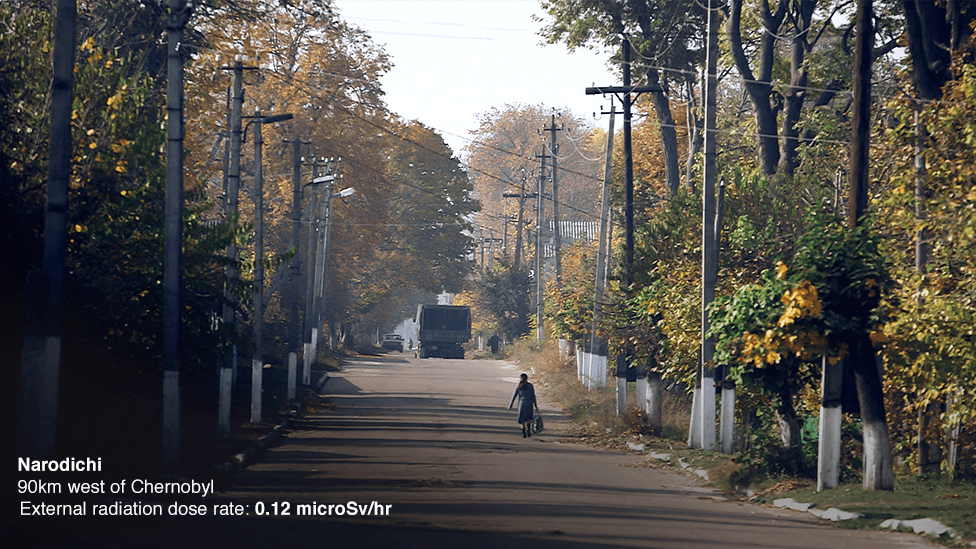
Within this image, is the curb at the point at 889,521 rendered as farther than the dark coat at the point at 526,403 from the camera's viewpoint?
No

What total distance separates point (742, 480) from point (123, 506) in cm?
970

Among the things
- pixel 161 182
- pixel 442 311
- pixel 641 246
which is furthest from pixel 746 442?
pixel 442 311

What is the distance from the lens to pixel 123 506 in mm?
12812

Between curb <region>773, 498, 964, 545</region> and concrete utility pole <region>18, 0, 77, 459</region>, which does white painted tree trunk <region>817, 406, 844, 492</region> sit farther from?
concrete utility pole <region>18, 0, 77, 459</region>

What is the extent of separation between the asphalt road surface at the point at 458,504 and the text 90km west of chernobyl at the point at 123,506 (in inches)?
2.8

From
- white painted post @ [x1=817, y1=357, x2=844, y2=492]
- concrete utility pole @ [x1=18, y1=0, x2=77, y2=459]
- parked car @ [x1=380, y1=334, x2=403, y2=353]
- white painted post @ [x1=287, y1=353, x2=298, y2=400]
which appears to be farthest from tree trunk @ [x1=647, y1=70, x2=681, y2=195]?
parked car @ [x1=380, y1=334, x2=403, y2=353]

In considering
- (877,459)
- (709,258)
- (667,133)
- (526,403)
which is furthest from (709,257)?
(667,133)

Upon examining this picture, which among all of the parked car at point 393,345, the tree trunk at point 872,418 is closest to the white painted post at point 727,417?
the tree trunk at point 872,418

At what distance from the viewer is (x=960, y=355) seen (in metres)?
15.5

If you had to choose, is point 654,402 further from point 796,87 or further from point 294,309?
point 294,309

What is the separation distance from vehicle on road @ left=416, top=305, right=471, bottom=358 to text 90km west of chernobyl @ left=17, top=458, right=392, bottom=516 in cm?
5439

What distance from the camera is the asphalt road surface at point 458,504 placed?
1122 centimetres

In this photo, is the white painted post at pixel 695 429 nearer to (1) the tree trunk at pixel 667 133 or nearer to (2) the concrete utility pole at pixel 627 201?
(2) the concrete utility pole at pixel 627 201

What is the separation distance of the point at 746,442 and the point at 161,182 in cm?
1278
